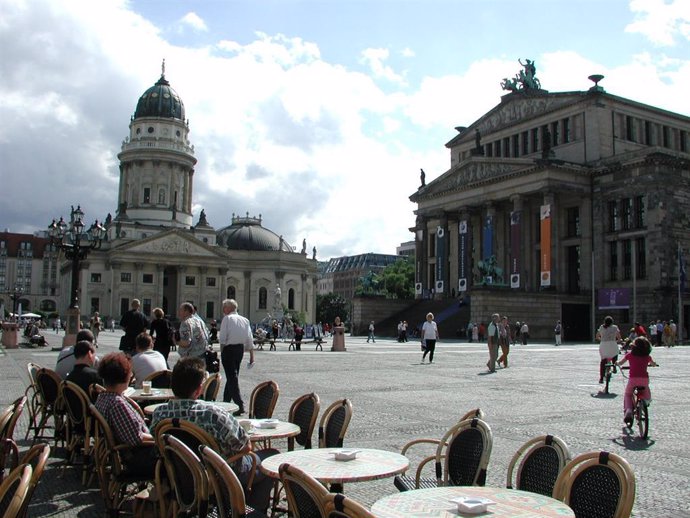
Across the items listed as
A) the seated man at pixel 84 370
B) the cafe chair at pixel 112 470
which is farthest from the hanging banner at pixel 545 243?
the cafe chair at pixel 112 470

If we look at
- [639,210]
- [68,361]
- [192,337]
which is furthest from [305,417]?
[639,210]

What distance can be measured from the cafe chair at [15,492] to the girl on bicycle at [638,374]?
9860mm

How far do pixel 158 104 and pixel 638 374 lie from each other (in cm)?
10550

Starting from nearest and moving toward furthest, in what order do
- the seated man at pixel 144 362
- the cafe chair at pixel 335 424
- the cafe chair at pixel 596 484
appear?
the cafe chair at pixel 596 484 < the cafe chair at pixel 335 424 < the seated man at pixel 144 362

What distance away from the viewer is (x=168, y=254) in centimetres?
10150

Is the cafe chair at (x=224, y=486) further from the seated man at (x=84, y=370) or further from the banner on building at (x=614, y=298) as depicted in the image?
the banner on building at (x=614, y=298)

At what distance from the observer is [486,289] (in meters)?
50.2

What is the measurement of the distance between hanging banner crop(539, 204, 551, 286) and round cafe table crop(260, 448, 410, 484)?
51.9m

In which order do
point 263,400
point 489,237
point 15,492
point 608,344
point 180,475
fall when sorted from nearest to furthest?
point 15,492
point 180,475
point 263,400
point 608,344
point 489,237

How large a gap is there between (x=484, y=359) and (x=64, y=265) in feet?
311

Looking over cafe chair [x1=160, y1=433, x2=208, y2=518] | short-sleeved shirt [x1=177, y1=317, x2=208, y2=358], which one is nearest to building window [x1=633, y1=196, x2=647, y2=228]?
short-sleeved shirt [x1=177, y1=317, x2=208, y2=358]

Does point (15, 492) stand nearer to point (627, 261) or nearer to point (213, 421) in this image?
point (213, 421)

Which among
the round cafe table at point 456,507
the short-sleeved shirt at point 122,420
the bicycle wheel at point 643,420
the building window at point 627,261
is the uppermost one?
the building window at point 627,261

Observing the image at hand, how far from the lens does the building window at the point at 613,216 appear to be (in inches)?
2177
